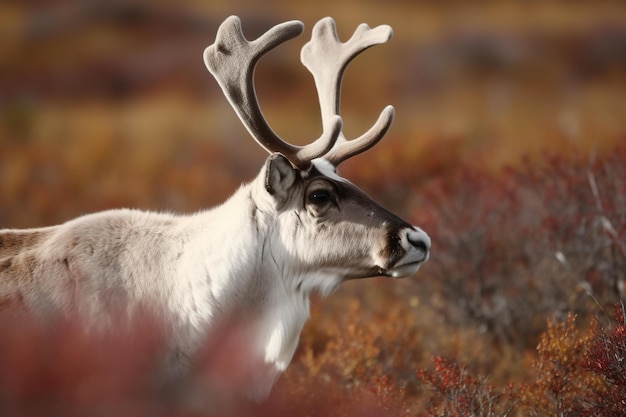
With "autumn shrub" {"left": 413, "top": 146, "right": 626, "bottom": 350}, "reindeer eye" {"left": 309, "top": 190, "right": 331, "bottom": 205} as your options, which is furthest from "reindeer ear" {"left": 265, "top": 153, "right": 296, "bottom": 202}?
"autumn shrub" {"left": 413, "top": 146, "right": 626, "bottom": 350}

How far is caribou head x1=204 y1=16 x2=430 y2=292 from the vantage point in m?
3.88

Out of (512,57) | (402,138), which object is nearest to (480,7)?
(512,57)

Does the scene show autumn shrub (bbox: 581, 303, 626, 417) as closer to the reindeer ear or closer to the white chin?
the white chin

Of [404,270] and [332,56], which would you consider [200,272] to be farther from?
[332,56]

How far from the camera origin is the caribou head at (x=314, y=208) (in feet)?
12.7

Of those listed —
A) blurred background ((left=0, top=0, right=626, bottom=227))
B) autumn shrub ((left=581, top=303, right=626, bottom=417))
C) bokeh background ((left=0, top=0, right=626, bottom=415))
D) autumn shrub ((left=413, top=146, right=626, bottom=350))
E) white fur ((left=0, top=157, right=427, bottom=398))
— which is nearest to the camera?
white fur ((left=0, top=157, right=427, bottom=398))

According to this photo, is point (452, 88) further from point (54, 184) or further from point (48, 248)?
point (48, 248)

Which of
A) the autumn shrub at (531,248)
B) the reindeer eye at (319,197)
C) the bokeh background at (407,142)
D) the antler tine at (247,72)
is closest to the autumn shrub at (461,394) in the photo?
the bokeh background at (407,142)

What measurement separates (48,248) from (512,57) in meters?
18.3

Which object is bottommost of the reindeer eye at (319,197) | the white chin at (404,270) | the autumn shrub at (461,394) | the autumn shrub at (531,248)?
the autumn shrub at (531,248)

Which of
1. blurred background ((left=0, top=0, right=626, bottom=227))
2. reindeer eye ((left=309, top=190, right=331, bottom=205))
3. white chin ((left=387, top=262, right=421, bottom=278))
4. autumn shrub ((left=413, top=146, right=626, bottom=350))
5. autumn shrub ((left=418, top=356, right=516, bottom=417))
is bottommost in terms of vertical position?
blurred background ((left=0, top=0, right=626, bottom=227))

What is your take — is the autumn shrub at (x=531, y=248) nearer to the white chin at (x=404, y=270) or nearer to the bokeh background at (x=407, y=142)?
the bokeh background at (x=407, y=142)

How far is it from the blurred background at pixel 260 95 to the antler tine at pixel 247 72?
5764 millimetres

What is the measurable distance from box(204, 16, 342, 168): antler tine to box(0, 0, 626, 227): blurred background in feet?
18.9
